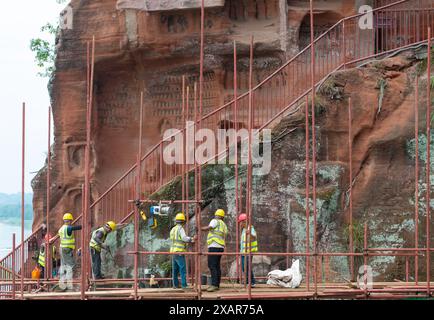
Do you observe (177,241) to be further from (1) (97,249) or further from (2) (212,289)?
(1) (97,249)

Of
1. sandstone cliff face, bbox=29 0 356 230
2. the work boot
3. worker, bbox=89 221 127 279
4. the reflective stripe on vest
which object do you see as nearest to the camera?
the work boot

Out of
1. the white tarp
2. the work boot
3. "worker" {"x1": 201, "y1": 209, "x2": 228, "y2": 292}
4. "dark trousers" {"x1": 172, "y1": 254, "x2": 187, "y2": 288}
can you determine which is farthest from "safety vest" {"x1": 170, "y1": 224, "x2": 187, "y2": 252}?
the white tarp

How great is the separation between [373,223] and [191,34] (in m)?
8.66

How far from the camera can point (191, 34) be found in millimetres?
28125

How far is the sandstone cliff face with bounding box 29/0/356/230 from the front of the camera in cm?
2770

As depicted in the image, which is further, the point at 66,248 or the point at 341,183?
the point at 341,183

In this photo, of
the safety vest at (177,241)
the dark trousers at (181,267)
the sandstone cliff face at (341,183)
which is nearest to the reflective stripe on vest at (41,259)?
the sandstone cliff face at (341,183)

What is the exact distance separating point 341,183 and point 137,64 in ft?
29.4

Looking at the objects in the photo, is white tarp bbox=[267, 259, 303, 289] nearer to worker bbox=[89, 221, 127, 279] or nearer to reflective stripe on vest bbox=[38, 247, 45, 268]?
worker bbox=[89, 221, 127, 279]

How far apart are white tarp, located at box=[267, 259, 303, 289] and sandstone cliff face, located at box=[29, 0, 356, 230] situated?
30.9 ft

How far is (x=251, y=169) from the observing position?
19.0 meters

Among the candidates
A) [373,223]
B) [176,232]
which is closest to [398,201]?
[373,223]

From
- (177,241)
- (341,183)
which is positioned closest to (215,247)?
(177,241)
